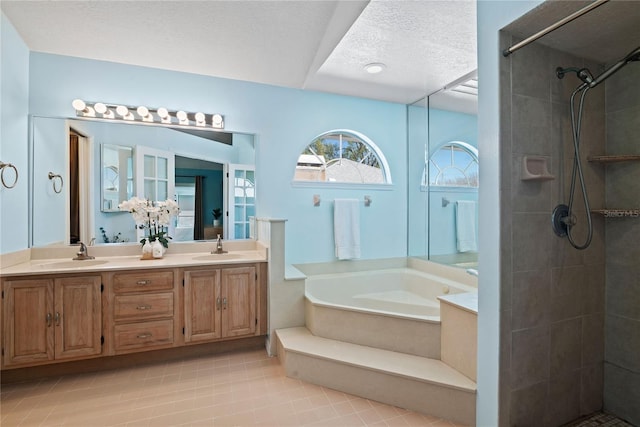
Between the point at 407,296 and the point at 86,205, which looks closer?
the point at 86,205

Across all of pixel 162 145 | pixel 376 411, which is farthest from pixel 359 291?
pixel 162 145

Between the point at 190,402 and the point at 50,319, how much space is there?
1212 mm

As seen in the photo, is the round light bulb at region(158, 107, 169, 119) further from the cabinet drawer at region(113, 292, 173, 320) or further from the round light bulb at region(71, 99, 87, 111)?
the cabinet drawer at region(113, 292, 173, 320)

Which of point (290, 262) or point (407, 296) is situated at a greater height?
point (290, 262)

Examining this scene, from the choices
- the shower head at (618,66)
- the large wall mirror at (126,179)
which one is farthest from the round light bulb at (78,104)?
the shower head at (618,66)

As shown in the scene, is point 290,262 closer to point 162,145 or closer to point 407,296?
point 407,296

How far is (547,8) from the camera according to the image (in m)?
1.31

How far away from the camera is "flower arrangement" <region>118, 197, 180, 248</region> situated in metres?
2.62

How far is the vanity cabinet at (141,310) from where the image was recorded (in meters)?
2.24

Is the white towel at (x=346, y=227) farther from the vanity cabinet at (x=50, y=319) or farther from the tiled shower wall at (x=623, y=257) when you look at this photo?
the vanity cabinet at (x=50, y=319)

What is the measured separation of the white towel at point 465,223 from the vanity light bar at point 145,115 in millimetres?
2800

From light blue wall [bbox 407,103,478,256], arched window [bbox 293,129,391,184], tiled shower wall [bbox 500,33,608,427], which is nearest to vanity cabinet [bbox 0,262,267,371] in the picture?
arched window [bbox 293,129,391,184]

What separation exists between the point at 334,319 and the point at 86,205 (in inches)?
95.5

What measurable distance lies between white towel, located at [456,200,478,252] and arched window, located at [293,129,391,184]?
2.99ft
